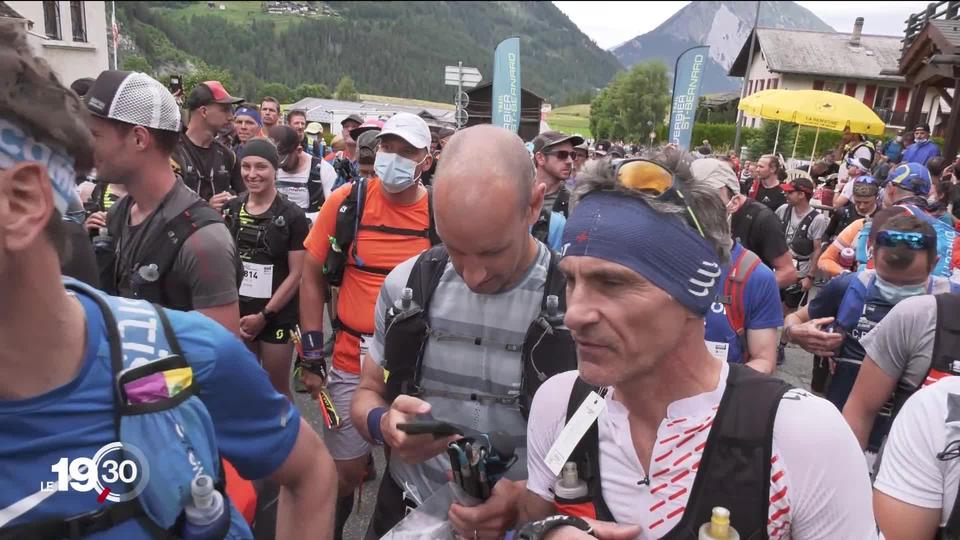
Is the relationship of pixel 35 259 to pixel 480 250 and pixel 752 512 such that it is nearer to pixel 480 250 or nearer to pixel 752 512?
pixel 480 250

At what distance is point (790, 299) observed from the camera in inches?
262

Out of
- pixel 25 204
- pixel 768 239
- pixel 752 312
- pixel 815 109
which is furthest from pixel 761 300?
pixel 815 109

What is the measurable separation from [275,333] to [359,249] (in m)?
1.25

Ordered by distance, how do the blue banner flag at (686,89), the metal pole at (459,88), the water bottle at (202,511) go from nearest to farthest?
1. the water bottle at (202,511)
2. the blue banner flag at (686,89)
3. the metal pole at (459,88)

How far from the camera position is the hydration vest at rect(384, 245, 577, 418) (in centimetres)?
201

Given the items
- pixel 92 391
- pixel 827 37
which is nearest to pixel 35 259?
pixel 92 391

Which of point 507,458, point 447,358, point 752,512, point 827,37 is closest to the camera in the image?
point 752,512

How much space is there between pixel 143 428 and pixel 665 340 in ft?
3.54

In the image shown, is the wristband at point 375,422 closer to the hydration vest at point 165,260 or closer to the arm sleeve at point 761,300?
the hydration vest at point 165,260

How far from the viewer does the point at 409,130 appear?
3695mm

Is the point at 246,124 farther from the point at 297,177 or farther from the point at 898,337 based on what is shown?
the point at 898,337

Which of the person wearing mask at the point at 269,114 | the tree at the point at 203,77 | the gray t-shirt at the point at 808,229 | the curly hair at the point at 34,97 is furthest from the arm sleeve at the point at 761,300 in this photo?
the tree at the point at 203,77

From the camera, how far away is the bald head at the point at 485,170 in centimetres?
192

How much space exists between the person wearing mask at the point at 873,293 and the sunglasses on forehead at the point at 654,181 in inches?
83.8
